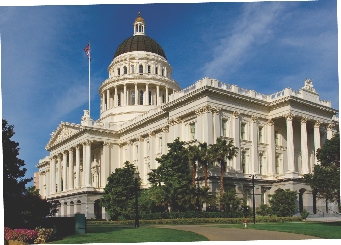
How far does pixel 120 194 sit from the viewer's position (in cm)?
6034

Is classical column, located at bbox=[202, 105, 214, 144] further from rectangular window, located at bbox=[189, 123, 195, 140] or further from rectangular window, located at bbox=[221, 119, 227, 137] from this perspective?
rectangular window, located at bbox=[189, 123, 195, 140]

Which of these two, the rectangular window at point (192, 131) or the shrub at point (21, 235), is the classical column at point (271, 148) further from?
the shrub at point (21, 235)

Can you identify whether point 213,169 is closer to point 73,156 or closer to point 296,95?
point 296,95

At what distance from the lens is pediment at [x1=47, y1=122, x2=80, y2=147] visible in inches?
3058

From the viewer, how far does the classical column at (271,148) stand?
60125 millimetres

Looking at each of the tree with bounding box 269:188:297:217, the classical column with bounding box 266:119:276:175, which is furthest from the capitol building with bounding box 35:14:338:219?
the tree with bounding box 269:188:297:217

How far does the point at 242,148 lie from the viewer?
58.2 m

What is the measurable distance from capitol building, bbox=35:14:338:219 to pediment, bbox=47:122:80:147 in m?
0.19

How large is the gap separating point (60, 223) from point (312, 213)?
113ft

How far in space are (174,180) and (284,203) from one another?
12.5 m

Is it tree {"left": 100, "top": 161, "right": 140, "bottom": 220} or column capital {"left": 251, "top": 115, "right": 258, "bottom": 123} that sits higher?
column capital {"left": 251, "top": 115, "right": 258, "bottom": 123}

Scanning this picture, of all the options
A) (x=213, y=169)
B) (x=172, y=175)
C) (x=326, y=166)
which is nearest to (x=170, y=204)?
(x=172, y=175)

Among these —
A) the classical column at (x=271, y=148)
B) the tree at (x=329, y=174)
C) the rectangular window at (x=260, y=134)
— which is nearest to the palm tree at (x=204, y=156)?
the tree at (x=329, y=174)

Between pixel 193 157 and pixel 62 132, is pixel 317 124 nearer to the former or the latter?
pixel 193 157
